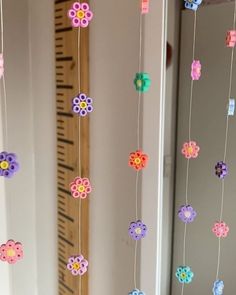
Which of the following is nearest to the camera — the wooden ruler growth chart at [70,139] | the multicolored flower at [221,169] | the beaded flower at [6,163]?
the beaded flower at [6,163]

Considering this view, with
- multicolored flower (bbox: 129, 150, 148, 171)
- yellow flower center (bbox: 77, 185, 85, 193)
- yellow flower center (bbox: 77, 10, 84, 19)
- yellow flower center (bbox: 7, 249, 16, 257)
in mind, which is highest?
yellow flower center (bbox: 77, 10, 84, 19)

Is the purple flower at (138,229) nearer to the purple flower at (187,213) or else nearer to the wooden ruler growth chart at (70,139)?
the purple flower at (187,213)

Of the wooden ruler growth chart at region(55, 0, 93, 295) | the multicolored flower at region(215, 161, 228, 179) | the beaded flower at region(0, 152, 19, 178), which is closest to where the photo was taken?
the beaded flower at region(0, 152, 19, 178)

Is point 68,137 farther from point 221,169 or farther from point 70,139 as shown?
point 221,169

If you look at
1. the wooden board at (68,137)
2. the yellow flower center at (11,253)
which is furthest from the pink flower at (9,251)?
the wooden board at (68,137)

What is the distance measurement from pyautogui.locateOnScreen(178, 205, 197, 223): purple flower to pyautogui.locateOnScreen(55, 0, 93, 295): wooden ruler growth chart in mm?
312

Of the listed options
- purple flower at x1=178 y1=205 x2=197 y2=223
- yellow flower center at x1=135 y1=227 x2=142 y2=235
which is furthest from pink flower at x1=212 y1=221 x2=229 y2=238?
yellow flower center at x1=135 y1=227 x2=142 y2=235

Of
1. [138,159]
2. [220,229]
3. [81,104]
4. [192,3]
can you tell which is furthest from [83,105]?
[220,229]

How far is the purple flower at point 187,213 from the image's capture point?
800mm

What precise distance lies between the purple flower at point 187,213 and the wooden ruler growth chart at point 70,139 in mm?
312

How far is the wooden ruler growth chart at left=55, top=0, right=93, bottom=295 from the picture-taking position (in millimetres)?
1043

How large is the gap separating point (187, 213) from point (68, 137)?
1.59ft

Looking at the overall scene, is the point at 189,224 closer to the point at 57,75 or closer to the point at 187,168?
the point at 187,168

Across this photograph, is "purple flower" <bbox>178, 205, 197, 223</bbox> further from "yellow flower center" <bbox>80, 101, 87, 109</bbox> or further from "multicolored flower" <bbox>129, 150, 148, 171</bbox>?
"yellow flower center" <bbox>80, 101, 87, 109</bbox>
